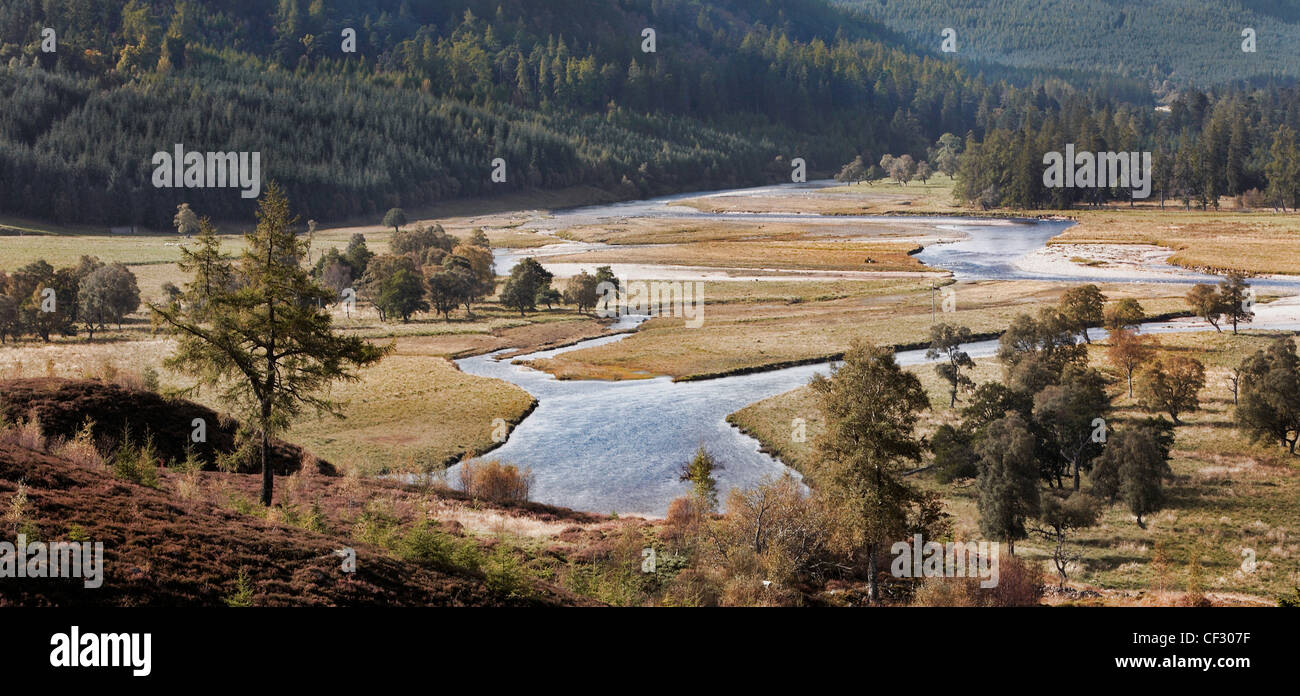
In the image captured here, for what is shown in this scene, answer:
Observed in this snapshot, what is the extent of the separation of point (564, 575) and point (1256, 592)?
25.1 m

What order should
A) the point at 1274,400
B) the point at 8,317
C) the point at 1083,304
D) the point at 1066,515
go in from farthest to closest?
1. the point at 8,317
2. the point at 1083,304
3. the point at 1274,400
4. the point at 1066,515

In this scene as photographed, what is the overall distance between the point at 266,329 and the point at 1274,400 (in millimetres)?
51617

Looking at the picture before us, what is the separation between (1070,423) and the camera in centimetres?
5281

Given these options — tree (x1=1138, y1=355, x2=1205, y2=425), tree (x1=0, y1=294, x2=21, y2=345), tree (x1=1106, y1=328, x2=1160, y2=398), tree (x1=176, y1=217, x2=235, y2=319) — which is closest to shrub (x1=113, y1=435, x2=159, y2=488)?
tree (x1=176, y1=217, x2=235, y2=319)

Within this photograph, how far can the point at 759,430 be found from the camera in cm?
6619

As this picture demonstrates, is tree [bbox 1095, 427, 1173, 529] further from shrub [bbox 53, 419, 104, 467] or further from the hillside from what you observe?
shrub [bbox 53, 419, 104, 467]

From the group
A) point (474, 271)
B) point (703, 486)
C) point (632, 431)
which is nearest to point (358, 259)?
point (474, 271)

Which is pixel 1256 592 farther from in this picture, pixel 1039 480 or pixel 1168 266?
pixel 1168 266

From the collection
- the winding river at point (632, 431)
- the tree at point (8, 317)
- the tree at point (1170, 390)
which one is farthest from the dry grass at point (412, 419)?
the tree at point (1170, 390)

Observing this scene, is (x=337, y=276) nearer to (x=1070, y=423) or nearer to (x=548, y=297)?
(x=548, y=297)

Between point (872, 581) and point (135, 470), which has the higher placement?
point (135, 470)

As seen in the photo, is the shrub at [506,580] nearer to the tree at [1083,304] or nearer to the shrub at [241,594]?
the shrub at [241,594]

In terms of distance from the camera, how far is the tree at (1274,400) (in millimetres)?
54969

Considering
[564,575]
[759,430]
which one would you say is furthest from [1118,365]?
[564,575]
